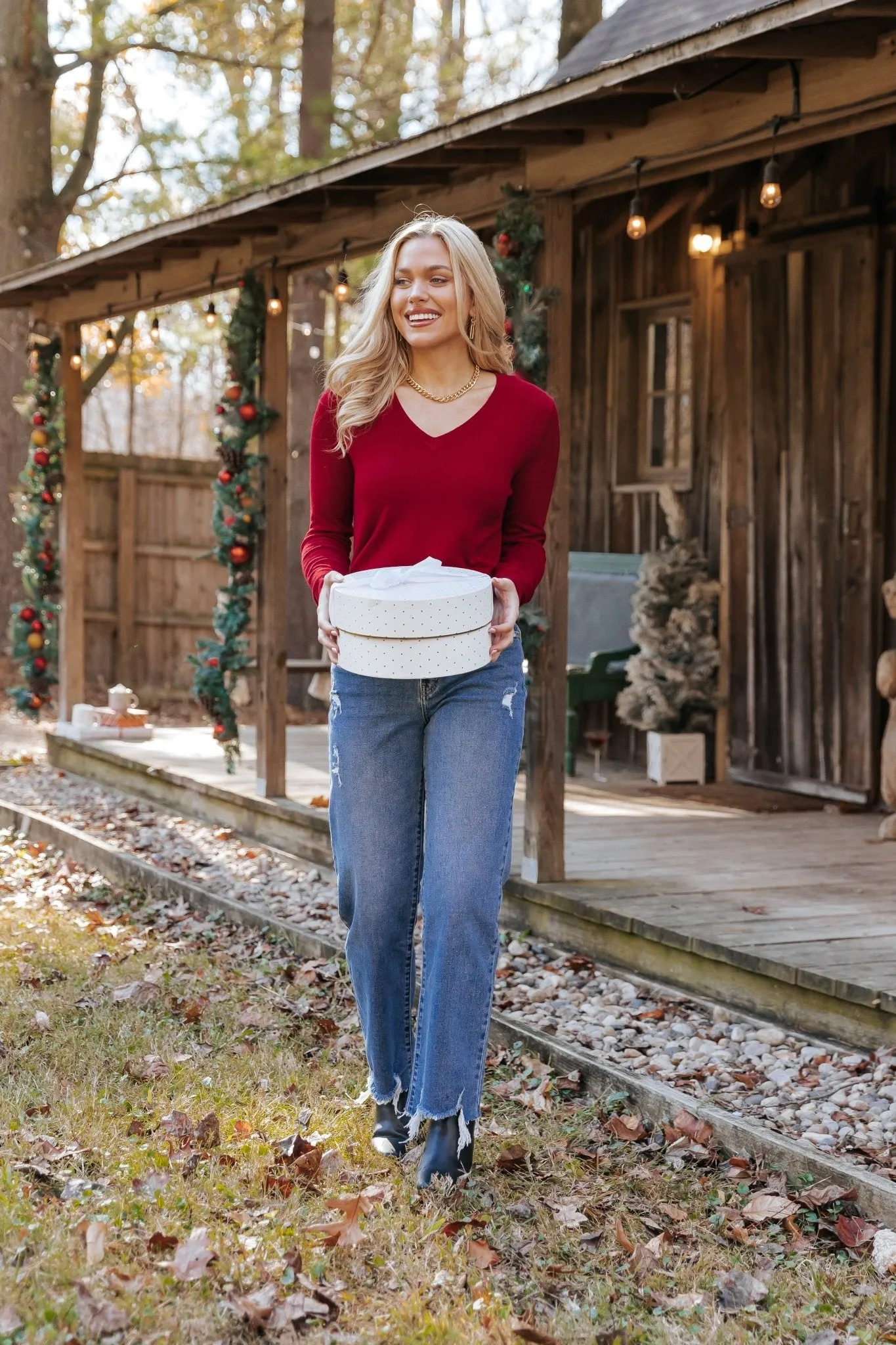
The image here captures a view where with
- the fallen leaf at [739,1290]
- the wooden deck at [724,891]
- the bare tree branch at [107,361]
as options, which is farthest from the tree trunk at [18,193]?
the fallen leaf at [739,1290]

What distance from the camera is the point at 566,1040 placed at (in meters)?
4.50

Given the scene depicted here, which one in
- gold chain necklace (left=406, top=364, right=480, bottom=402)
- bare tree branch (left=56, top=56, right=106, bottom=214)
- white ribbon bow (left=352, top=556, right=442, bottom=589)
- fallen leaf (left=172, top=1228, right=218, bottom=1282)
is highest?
bare tree branch (left=56, top=56, right=106, bottom=214)

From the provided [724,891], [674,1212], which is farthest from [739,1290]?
[724,891]

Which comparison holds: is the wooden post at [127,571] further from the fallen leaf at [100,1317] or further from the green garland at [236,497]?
the fallen leaf at [100,1317]

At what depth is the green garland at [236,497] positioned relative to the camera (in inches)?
311

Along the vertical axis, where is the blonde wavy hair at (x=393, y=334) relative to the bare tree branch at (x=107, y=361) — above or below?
below

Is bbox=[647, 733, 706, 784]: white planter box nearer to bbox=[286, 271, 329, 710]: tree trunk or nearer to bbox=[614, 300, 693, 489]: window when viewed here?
bbox=[614, 300, 693, 489]: window

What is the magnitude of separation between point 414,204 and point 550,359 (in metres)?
1.41

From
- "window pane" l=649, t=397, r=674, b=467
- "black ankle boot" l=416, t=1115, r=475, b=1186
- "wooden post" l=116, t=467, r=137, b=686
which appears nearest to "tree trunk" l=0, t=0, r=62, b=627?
"wooden post" l=116, t=467, r=137, b=686

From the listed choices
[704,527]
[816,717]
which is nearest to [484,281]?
[816,717]

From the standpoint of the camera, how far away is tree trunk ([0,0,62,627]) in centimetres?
1455

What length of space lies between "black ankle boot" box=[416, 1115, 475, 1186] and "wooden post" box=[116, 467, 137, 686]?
39.0ft

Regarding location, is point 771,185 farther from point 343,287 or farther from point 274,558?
point 274,558

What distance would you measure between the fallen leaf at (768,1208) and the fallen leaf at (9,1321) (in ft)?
4.97
